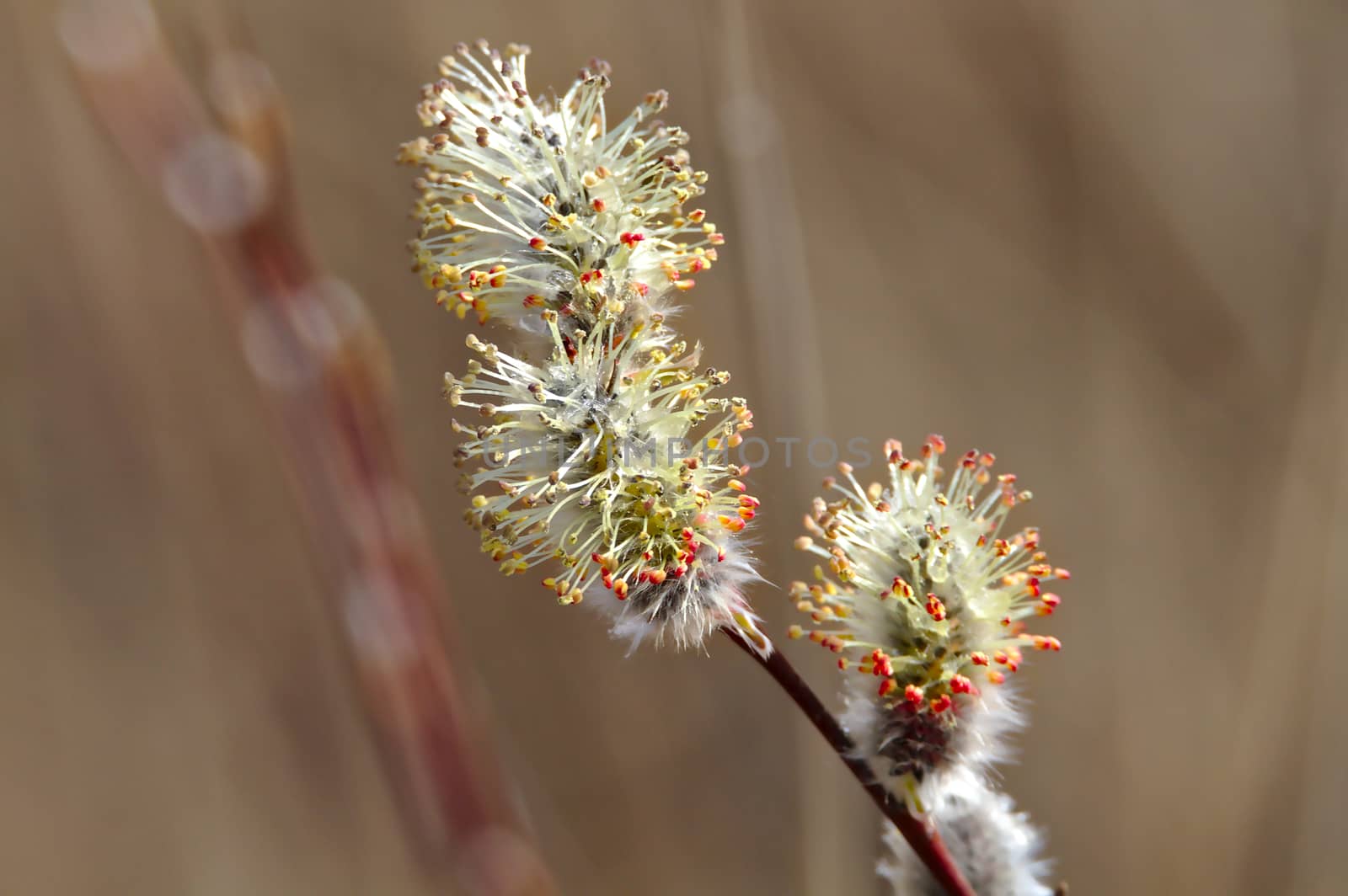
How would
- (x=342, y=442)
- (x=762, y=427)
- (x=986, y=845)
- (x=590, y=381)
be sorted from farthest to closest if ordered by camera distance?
(x=762, y=427), (x=986, y=845), (x=590, y=381), (x=342, y=442)

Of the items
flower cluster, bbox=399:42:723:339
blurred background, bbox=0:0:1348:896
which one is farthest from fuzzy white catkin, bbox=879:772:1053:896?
blurred background, bbox=0:0:1348:896

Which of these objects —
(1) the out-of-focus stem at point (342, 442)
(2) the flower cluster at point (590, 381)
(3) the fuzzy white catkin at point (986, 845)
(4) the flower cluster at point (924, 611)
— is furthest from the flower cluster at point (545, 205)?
(3) the fuzzy white catkin at point (986, 845)

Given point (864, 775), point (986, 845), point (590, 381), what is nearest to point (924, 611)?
point (864, 775)

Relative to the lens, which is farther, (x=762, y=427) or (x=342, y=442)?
(x=762, y=427)

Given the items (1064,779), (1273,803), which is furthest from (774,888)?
(1273,803)

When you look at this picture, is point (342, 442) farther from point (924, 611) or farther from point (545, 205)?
point (924, 611)

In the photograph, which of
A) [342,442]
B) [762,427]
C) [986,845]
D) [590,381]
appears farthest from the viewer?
[762,427]

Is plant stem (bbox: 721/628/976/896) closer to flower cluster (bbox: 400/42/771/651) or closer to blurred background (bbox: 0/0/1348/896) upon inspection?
flower cluster (bbox: 400/42/771/651)

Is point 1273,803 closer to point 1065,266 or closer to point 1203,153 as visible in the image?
point 1065,266
